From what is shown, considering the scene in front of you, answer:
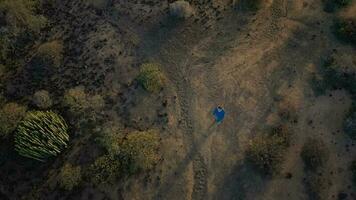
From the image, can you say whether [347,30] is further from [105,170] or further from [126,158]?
[105,170]

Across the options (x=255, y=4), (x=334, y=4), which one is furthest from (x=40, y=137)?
(x=334, y=4)

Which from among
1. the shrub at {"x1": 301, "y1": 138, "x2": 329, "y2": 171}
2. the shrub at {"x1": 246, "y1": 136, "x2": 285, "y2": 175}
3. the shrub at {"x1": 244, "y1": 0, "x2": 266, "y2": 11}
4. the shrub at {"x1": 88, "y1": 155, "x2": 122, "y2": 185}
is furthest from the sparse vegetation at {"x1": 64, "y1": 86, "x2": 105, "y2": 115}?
the shrub at {"x1": 301, "y1": 138, "x2": 329, "y2": 171}

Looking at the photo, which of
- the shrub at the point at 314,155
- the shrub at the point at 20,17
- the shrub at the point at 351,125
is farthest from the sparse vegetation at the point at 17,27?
the shrub at the point at 351,125

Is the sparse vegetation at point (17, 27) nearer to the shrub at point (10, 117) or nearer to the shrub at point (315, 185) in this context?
the shrub at point (10, 117)

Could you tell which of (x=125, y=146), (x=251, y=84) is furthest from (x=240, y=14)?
(x=125, y=146)

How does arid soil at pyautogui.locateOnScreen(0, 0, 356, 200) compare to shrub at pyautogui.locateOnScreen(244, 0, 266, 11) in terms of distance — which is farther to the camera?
shrub at pyautogui.locateOnScreen(244, 0, 266, 11)

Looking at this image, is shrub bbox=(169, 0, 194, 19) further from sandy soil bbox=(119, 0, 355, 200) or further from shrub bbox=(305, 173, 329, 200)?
shrub bbox=(305, 173, 329, 200)

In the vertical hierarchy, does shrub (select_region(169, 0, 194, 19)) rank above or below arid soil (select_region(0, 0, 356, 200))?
above
